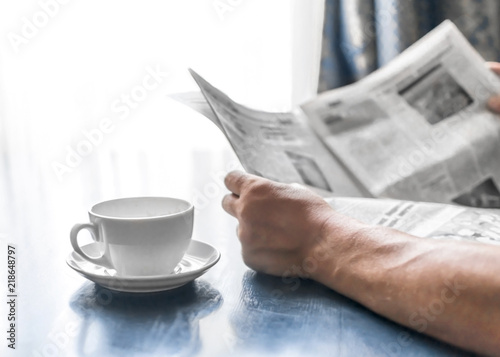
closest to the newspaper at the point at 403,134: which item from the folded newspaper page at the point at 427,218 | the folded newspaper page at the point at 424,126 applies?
the folded newspaper page at the point at 424,126

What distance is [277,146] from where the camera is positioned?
0.74 meters

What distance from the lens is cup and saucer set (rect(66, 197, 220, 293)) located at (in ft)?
1.55

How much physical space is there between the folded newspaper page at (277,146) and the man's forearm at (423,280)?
200 mm

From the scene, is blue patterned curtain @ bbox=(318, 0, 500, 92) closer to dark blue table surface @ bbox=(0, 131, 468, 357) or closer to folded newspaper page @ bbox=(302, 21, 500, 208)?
folded newspaper page @ bbox=(302, 21, 500, 208)

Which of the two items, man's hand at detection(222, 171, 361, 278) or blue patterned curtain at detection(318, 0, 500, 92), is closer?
man's hand at detection(222, 171, 361, 278)

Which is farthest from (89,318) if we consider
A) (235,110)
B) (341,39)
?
(341,39)

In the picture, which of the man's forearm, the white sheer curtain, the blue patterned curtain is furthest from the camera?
the white sheer curtain

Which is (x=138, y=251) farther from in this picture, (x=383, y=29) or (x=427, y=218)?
(x=383, y=29)

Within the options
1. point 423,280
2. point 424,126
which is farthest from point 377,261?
point 424,126

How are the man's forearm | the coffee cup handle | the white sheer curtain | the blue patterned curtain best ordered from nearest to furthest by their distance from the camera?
the man's forearm
the coffee cup handle
the blue patterned curtain
the white sheer curtain

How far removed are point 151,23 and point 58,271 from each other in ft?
3.21

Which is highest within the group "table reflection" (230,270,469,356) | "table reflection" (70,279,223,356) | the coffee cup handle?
the coffee cup handle

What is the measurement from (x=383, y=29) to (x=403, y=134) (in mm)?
497

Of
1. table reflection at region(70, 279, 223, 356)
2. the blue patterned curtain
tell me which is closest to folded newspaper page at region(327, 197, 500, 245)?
table reflection at region(70, 279, 223, 356)
